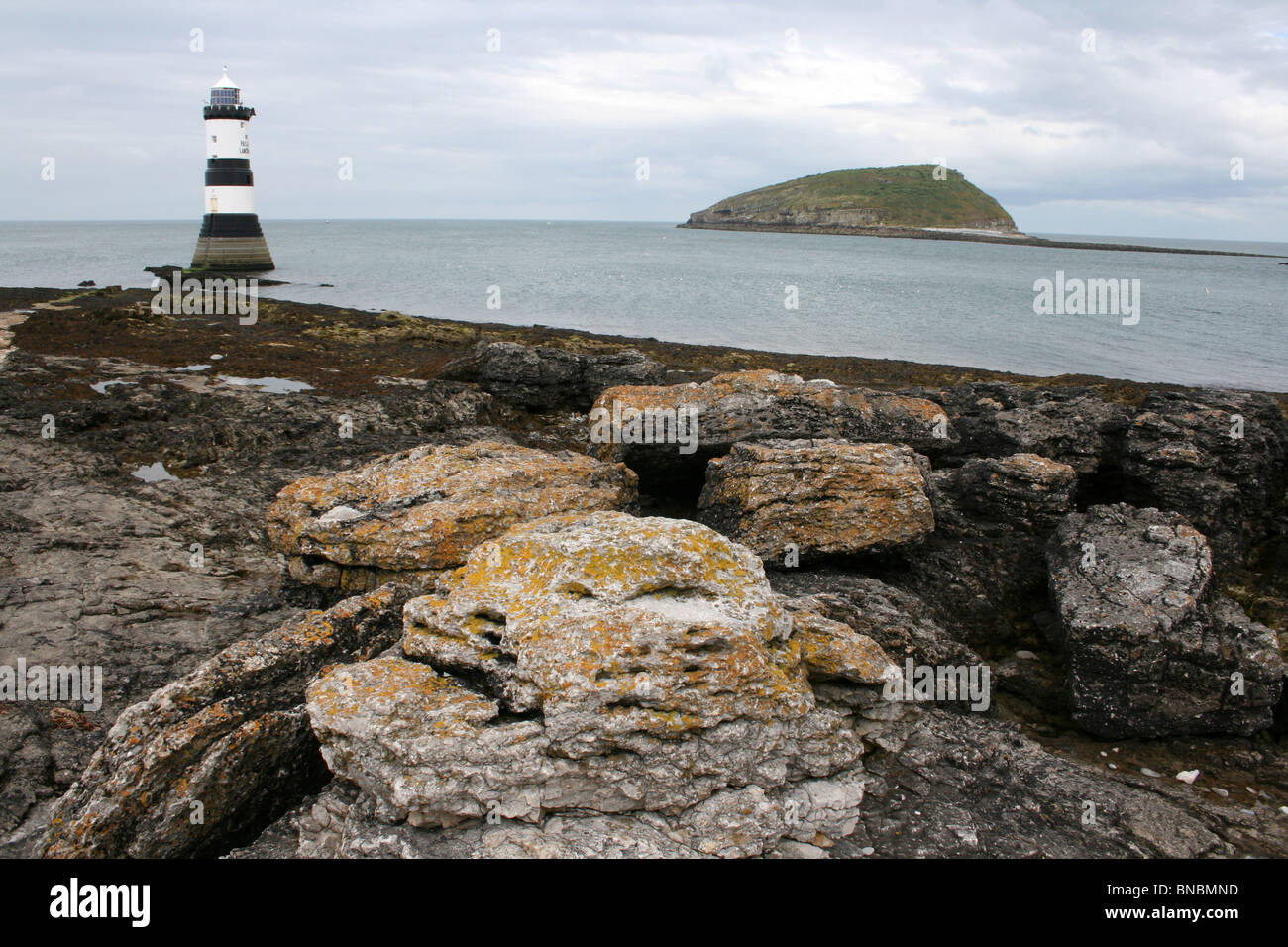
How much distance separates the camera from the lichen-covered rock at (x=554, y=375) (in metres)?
18.5

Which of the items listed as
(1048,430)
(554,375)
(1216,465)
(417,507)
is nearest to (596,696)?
(417,507)

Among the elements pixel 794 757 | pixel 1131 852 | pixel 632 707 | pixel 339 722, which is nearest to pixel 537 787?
pixel 632 707

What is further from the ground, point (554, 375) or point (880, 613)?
point (554, 375)

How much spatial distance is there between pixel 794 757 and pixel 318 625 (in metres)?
4.56

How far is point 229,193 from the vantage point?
238 ft

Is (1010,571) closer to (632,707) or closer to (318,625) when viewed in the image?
(632,707)

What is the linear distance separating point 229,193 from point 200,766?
7936 cm

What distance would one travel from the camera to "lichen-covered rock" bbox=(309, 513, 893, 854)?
19.0 ft

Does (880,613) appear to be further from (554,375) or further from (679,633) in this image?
(554,375)

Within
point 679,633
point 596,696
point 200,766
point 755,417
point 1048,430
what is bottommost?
point 200,766

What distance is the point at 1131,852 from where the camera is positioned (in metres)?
6.17

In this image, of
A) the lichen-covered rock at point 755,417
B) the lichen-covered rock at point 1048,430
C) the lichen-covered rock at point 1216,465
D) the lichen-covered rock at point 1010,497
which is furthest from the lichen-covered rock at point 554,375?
the lichen-covered rock at point 1216,465

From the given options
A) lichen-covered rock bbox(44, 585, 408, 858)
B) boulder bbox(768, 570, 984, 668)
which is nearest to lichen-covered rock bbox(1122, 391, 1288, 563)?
boulder bbox(768, 570, 984, 668)

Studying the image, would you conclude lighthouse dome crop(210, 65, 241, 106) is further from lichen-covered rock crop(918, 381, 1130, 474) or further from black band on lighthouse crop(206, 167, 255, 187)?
lichen-covered rock crop(918, 381, 1130, 474)
